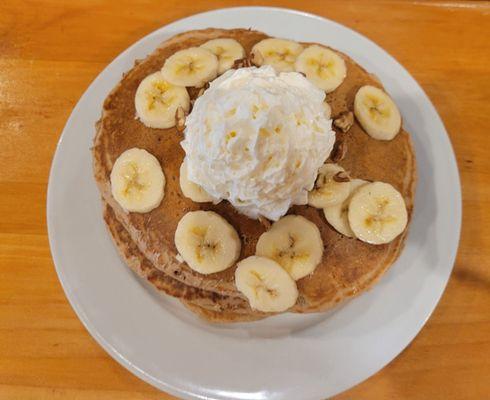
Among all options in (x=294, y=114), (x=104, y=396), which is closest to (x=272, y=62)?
(x=294, y=114)

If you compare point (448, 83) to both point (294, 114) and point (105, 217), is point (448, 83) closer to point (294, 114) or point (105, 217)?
point (294, 114)

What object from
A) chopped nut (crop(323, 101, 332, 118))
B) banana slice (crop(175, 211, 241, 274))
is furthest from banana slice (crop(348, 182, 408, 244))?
banana slice (crop(175, 211, 241, 274))

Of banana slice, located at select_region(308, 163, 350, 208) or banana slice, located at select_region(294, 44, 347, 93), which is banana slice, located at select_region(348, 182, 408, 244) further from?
banana slice, located at select_region(294, 44, 347, 93)

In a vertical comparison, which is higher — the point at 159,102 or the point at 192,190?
the point at 159,102

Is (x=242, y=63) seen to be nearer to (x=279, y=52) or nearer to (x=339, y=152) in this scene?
(x=279, y=52)

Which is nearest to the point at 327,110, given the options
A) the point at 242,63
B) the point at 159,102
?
the point at 242,63

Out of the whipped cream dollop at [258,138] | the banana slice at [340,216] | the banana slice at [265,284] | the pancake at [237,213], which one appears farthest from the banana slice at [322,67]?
the banana slice at [265,284]
